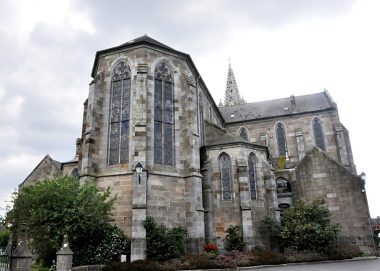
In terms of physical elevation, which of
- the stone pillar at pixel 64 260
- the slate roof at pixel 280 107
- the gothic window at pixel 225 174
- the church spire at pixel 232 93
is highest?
the church spire at pixel 232 93

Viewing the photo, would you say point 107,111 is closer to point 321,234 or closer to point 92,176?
point 92,176

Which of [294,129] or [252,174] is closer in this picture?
[252,174]

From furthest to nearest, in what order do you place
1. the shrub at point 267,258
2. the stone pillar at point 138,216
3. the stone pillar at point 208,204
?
the stone pillar at point 208,204 < the shrub at point 267,258 < the stone pillar at point 138,216

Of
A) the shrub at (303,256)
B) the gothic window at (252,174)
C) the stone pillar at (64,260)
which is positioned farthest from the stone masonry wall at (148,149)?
the shrub at (303,256)

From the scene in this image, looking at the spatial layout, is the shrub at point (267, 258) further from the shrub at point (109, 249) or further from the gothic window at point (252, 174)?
the shrub at point (109, 249)

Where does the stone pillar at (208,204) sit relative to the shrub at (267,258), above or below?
above

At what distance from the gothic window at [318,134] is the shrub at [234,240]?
21407 mm

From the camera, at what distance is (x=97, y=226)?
1591cm

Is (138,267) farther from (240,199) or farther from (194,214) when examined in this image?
(240,199)

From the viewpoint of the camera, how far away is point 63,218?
1502cm

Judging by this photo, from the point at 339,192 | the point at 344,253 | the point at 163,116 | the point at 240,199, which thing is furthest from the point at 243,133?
the point at 344,253

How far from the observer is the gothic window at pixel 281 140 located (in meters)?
39.5

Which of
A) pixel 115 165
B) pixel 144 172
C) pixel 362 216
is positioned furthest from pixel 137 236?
pixel 362 216

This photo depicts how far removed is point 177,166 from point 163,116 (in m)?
3.48
